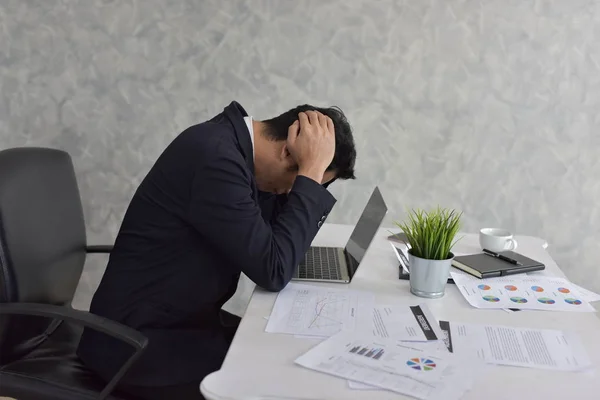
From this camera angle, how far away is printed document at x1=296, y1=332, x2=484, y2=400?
2.94ft

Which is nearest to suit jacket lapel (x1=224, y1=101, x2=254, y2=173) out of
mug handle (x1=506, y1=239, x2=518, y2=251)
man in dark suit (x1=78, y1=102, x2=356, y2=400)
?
man in dark suit (x1=78, y1=102, x2=356, y2=400)

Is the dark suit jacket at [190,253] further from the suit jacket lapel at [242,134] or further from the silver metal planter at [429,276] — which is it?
the silver metal planter at [429,276]

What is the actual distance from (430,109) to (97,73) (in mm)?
1348

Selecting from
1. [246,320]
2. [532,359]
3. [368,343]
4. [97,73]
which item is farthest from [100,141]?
[532,359]

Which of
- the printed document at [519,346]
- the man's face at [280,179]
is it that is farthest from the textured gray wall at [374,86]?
the printed document at [519,346]

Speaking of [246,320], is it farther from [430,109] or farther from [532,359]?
[430,109]

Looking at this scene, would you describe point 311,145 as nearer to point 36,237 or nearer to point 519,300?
point 519,300

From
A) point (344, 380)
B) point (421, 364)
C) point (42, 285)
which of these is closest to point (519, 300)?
point (421, 364)

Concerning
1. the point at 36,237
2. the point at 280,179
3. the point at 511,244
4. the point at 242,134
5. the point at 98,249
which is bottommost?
the point at 98,249

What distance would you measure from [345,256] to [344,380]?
2.29 ft

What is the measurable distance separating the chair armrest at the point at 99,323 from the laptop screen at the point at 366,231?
57 cm

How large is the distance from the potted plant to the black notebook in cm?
18

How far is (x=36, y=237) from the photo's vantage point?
1.40 meters

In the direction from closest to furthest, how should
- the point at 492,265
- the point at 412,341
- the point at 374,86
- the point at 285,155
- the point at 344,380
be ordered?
the point at 344,380 → the point at 412,341 → the point at 285,155 → the point at 492,265 → the point at 374,86
